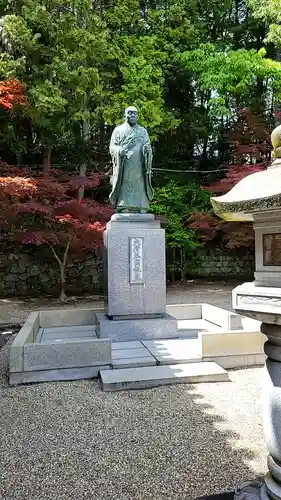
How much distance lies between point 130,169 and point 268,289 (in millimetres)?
5175

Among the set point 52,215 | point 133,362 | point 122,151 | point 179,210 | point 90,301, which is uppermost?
point 122,151

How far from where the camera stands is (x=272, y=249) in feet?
7.16

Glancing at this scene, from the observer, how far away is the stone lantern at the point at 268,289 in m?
2.03

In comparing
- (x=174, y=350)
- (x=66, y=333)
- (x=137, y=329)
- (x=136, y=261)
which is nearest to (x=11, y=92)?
(x=136, y=261)

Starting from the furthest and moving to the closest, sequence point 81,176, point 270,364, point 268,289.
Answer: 1. point 81,176
2. point 270,364
3. point 268,289

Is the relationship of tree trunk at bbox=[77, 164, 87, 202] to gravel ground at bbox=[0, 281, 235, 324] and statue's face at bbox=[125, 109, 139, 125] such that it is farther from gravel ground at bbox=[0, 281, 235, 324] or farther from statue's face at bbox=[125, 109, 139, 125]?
statue's face at bbox=[125, 109, 139, 125]

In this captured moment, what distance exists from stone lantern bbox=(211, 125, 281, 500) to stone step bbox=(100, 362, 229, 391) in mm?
2103

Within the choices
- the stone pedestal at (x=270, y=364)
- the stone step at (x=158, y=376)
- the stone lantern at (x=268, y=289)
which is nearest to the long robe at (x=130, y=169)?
the stone step at (x=158, y=376)

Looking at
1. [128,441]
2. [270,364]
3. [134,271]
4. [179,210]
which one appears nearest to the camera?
[270,364]

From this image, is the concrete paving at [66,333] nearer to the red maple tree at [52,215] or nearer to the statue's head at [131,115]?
the red maple tree at [52,215]

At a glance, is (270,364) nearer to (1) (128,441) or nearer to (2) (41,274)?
(1) (128,441)

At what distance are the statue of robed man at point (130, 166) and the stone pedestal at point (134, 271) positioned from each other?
546 mm

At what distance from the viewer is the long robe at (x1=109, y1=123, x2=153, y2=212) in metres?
6.86

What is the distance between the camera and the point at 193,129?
582 inches
